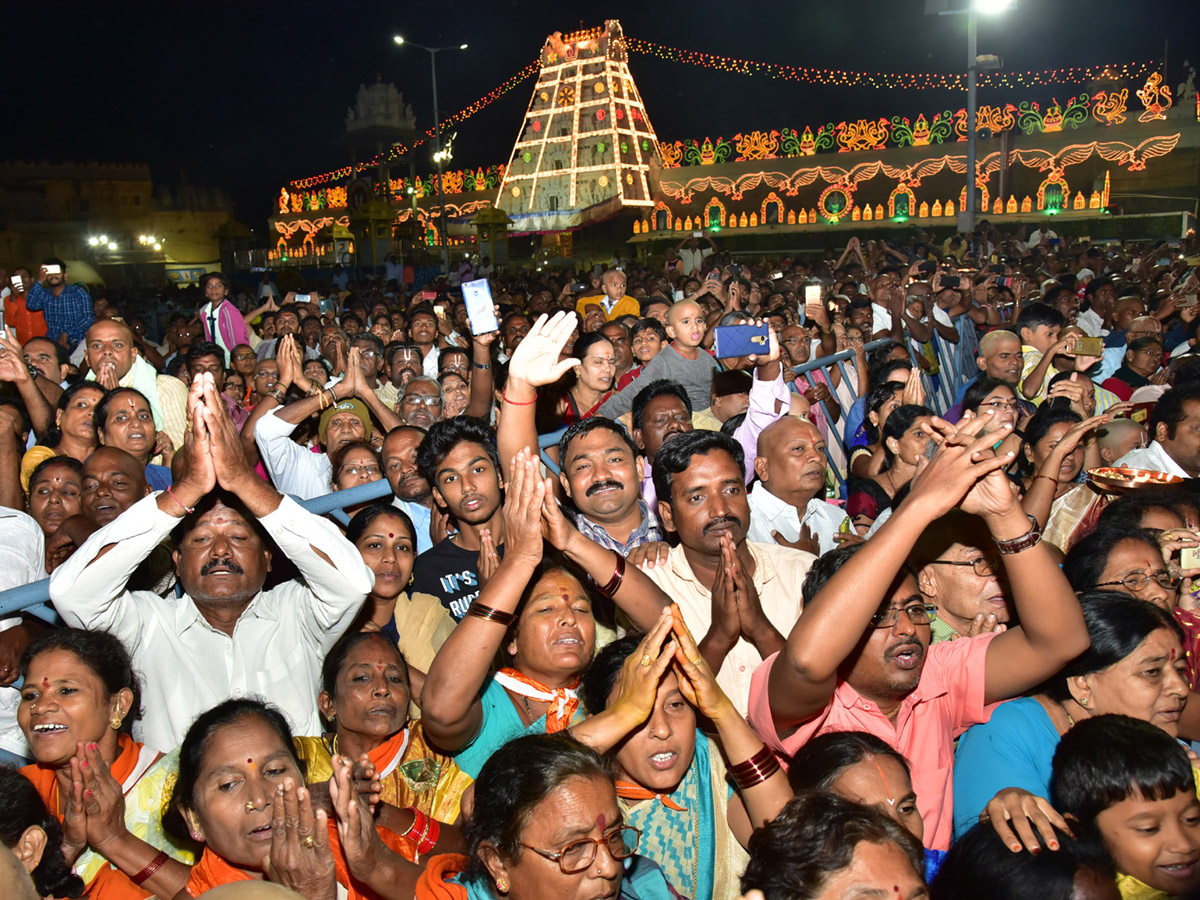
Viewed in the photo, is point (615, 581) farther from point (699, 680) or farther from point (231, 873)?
point (231, 873)

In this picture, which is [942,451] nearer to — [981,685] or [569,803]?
[981,685]

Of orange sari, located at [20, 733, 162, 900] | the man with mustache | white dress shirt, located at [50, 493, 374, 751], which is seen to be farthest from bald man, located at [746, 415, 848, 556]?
orange sari, located at [20, 733, 162, 900]

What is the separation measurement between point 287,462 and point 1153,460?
176 inches

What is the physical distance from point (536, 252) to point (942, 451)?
1509 inches

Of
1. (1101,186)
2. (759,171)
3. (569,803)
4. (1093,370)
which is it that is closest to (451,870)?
Answer: (569,803)

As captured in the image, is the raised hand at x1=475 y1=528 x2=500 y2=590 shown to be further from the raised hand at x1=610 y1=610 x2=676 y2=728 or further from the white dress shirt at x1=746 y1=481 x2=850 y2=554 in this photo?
the white dress shirt at x1=746 y1=481 x2=850 y2=554

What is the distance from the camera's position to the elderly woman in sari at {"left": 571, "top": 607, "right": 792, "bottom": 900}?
2.32 m

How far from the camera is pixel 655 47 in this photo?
53062 millimetres

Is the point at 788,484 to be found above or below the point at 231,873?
above

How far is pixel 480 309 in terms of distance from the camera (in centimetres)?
→ 536

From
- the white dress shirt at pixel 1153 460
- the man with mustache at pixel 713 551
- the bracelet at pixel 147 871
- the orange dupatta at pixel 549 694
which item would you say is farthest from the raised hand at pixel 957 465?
the white dress shirt at pixel 1153 460

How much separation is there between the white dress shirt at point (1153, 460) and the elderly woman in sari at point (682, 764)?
3104 millimetres

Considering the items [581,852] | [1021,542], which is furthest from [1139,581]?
[581,852]

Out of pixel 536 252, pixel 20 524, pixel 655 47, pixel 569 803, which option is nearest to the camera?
pixel 569 803
